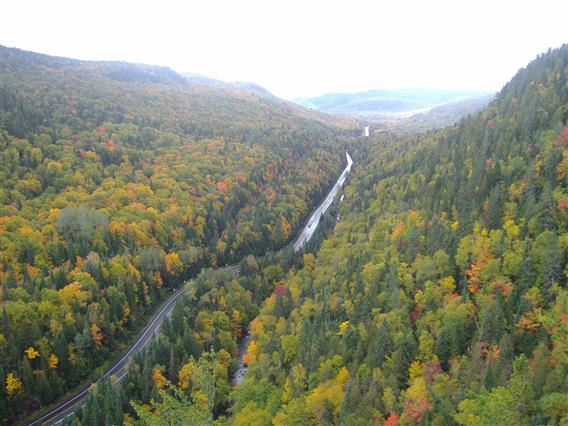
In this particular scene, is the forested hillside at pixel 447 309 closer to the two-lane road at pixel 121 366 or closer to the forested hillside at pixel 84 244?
the two-lane road at pixel 121 366

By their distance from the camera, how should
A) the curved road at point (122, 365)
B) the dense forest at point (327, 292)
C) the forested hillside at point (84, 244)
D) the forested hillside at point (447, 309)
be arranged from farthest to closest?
1. the forested hillside at point (84, 244)
2. the curved road at point (122, 365)
3. the dense forest at point (327, 292)
4. the forested hillside at point (447, 309)

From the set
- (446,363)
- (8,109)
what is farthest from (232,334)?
(8,109)

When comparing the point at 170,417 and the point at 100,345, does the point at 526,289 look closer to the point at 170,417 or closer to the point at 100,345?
the point at 170,417

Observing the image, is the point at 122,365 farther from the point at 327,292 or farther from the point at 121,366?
the point at 327,292

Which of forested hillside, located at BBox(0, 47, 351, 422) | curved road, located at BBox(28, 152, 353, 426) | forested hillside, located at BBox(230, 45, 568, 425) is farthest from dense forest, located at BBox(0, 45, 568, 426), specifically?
curved road, located at BBox(28, 152, 353, 426)

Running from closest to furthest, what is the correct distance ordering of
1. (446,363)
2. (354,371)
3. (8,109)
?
(446,363) < (354,371) < (8,109)

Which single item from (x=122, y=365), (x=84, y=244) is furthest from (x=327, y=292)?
(x=84, y=244)

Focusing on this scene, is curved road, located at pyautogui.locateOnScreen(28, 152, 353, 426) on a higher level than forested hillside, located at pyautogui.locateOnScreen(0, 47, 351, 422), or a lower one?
lower

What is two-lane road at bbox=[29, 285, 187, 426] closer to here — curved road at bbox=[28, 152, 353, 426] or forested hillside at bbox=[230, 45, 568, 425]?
curved road at bbox=[28, 152, 353, 426]

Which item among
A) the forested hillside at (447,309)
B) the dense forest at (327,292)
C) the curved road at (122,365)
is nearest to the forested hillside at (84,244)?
the dense forest at (327,292)
